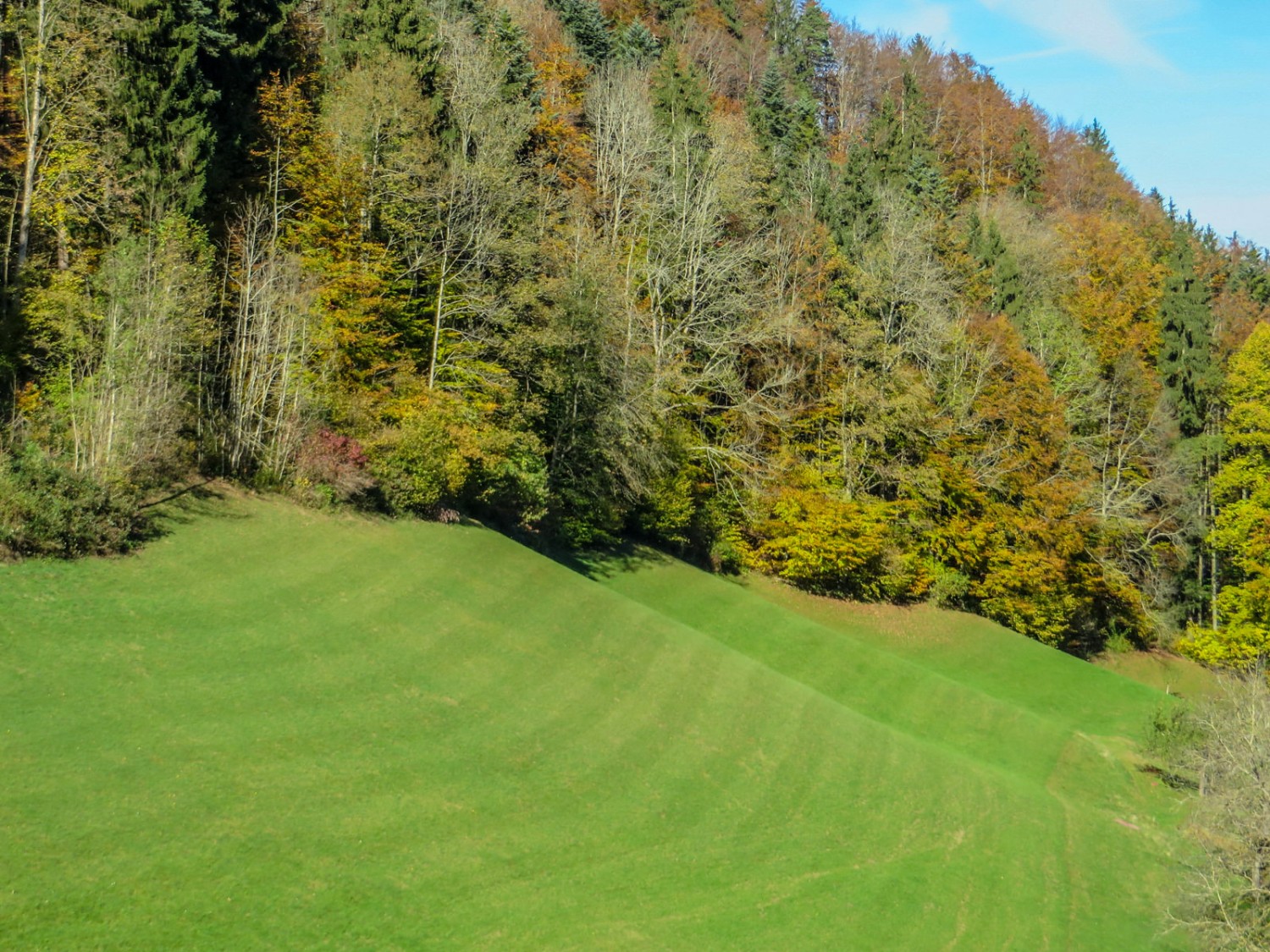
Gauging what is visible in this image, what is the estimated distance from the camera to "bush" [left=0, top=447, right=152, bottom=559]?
845 inches

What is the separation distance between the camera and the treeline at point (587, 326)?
1145 inches

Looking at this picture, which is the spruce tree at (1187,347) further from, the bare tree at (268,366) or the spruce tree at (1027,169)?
the bare tree at (268,366)

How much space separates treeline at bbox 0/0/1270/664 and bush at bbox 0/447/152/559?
101mm

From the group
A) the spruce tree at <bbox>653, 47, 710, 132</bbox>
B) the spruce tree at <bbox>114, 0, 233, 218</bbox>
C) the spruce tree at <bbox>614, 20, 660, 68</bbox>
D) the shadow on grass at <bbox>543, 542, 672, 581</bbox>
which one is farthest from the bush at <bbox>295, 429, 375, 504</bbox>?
the spruce tree at <bbox>614, 20, 660, 68</bbox>

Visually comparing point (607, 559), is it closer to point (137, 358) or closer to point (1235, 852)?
point (137, 358)

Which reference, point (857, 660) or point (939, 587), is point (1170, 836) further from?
point (939, 587)

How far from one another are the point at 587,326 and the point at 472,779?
23.3 meters

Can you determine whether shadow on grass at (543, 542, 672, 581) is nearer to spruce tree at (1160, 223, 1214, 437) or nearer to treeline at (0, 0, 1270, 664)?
treeline at (0, 0, 1270, 664)

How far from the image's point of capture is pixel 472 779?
64.8ft

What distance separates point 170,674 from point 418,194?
72.2 feet

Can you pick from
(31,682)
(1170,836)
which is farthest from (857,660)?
(31,682)

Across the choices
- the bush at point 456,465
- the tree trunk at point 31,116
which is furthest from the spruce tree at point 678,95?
the tree trunk at point 31,116

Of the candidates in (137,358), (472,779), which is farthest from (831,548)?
(137,358)

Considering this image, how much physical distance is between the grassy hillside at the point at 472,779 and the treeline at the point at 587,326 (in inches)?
170
